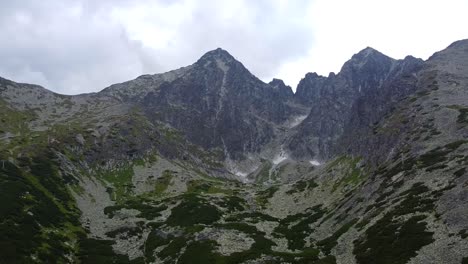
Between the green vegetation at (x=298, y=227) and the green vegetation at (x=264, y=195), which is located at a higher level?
the green vegetation at (x=264, y=195)

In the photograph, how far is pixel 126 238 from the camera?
93.1 meters

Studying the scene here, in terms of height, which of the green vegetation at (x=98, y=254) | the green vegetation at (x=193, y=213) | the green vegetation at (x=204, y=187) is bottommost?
the green vegetation at (x=98, y=254)

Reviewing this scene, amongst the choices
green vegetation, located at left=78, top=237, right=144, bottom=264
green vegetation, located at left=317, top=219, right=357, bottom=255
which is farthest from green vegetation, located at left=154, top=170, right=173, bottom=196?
green vegetation, located at left=317, top=219, right=357, bottom=255

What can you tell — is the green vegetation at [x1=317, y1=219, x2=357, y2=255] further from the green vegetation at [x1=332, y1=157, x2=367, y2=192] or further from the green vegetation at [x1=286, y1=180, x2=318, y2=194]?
the green vegetation at [x1=286, y1=180, x2=318, y2=194]

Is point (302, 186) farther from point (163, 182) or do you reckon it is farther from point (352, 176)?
point (163, 182)

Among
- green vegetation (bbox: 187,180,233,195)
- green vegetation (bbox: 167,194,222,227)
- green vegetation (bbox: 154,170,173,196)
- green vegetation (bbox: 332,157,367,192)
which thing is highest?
green vegetation (bbox: 154,170,173,196)

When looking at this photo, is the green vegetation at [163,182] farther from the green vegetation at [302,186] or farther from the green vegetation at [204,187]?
the green vegetation at [302,186]

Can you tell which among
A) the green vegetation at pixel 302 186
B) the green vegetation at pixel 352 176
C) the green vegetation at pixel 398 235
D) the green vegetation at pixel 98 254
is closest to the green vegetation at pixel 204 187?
the green vegetation at pixel 302 186

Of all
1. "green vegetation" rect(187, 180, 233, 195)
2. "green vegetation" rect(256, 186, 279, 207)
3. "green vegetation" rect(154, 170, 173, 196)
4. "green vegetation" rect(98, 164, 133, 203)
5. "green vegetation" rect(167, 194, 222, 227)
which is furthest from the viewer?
"green vegetation" rect(154, 170, 173, 196)

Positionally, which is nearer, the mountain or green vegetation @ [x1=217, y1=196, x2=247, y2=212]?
the mountain

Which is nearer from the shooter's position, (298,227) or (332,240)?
(332,240)

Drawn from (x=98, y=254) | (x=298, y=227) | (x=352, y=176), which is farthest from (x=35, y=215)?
(x=352, y=176)

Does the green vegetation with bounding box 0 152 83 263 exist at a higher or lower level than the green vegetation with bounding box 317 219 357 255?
higher

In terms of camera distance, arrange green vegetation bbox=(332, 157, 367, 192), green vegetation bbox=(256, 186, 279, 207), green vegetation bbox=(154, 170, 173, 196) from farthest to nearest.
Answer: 1. green vegetation bbox=(154, 170, 173, 196)
2. green vegetation bbox=(256, 186, 279, 207)
3. green vegetation bbox=(332, 157, 367, 192)
